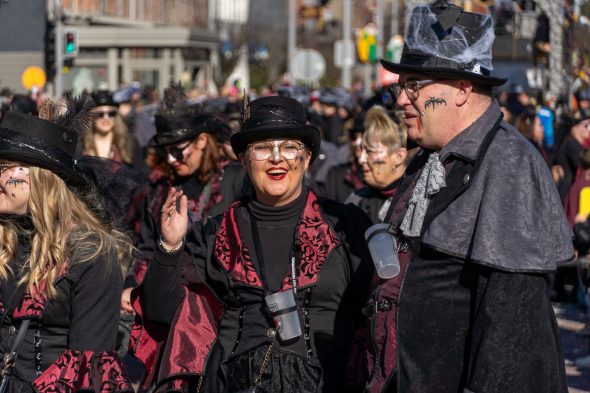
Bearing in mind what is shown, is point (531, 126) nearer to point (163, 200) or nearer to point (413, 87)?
point (163, 200)

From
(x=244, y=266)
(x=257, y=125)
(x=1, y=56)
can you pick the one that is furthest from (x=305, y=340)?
(x=1, y=56)

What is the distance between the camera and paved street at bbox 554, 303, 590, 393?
8.24m

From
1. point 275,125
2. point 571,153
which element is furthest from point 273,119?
point 571,153

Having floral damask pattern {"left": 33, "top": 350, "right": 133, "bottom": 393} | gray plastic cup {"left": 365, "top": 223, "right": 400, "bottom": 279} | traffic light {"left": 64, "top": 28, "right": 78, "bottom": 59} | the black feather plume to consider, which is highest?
the black feather plume

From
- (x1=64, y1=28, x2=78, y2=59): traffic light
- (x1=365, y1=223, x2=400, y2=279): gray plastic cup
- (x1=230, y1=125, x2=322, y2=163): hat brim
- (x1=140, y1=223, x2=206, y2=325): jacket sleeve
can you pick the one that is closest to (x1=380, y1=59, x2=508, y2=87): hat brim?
(x1=365, y1=223, x2=400, y2=279): gray plastic cup

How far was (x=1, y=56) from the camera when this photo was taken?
3022 centimetres

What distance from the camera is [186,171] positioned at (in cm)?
714

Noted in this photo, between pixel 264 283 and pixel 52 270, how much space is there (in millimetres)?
793

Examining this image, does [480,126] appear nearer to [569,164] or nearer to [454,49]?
[454,49]

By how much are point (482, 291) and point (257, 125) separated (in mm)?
1466

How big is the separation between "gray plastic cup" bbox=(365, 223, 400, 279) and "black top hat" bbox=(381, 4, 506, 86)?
537 millimetres

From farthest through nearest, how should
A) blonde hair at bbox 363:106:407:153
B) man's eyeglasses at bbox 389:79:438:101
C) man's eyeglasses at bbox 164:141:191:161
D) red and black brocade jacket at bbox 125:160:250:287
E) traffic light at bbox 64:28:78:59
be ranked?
traffic light at bbox 64:28:78:59, man's eyeglasses at bbox 164:141:191:161, blonde hair at bbox 363:106:407:153, red and black brocade jacket at bbox 125:160:250:287, man's eyeglasses at bbox 389:79:438:101

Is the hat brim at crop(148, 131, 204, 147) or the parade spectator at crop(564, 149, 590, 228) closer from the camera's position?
the hat brim at crop(148, 131, 204, 147)

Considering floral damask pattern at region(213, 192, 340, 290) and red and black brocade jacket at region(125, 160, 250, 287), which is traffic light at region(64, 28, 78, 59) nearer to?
red and black brocade jacket at region(125, 160, 250, 287)
